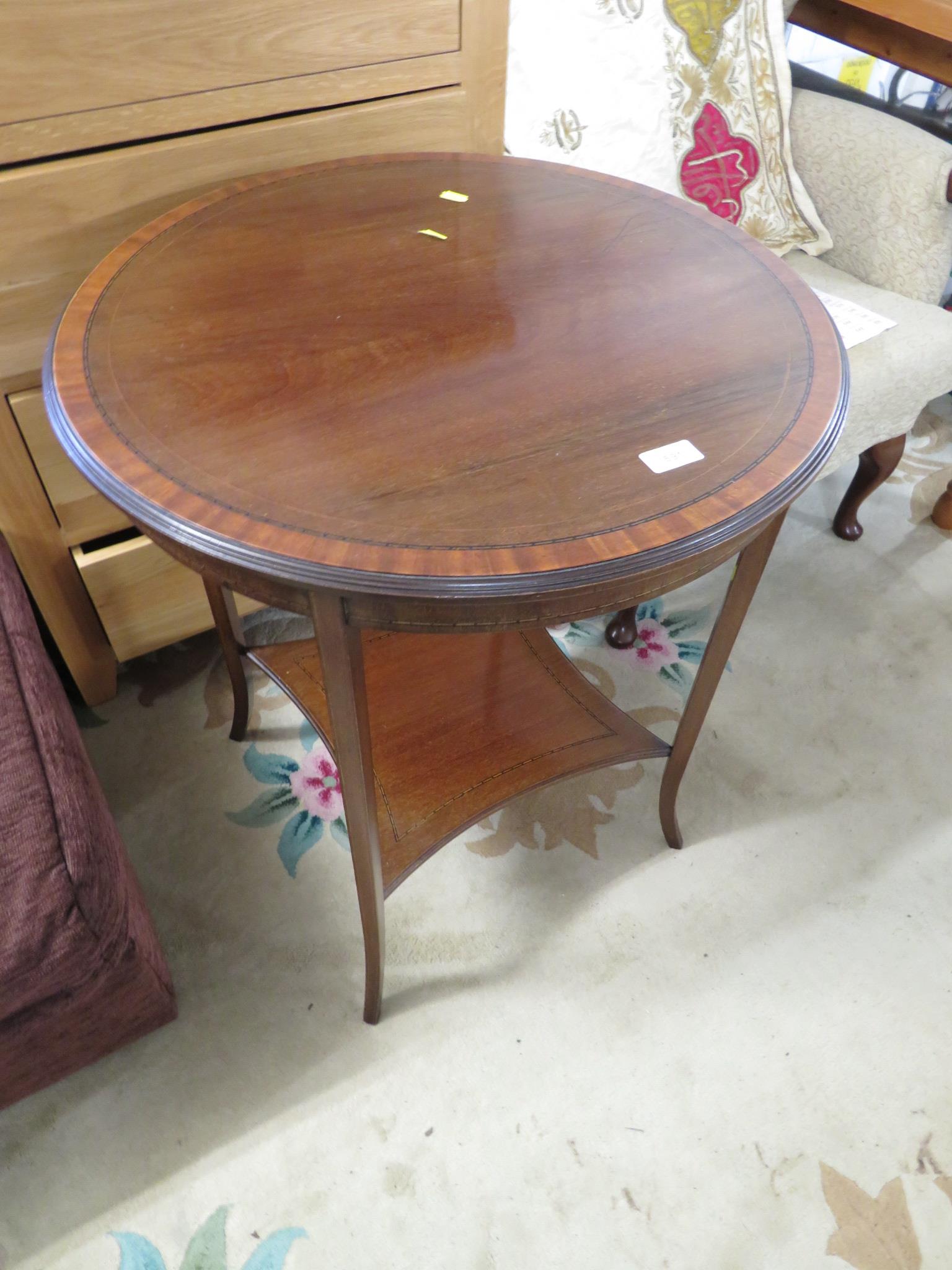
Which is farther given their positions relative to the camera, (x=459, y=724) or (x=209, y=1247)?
(x=459, y=724)

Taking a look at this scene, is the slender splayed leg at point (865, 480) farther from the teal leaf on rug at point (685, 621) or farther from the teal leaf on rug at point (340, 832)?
the teal leaf on rug at point (340, 832)

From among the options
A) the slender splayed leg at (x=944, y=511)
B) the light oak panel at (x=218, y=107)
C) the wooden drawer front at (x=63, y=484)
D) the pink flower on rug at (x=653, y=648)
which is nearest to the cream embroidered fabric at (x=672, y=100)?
the light oak panel at (x=218, y=107)

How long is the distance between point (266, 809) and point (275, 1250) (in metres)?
0.48

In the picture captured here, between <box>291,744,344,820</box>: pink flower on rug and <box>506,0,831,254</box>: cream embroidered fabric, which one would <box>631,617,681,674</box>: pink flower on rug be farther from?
<box>506,0,831,254</box>: cream embroidered fabric

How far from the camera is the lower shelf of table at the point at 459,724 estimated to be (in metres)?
0.97

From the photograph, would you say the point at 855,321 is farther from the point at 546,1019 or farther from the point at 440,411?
the point at 546,1019

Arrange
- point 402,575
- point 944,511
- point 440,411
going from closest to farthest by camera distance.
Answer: point 402,575 < point 440,411 < point 944,511

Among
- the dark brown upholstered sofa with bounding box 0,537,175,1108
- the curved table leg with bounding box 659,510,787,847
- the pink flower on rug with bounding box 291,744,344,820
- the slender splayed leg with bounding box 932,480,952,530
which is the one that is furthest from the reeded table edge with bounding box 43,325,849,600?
the slender splayed leg with bounding box 932,480,952,530

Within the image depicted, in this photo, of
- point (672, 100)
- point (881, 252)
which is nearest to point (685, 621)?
point (881, 252)

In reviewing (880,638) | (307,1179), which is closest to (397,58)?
(880,638)

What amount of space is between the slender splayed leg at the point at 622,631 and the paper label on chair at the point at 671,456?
2.24 ft

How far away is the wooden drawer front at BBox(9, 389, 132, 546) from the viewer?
932 millimetres

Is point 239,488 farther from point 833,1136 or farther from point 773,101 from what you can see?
point 773,101

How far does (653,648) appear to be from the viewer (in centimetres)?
135
